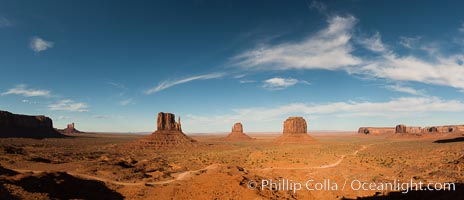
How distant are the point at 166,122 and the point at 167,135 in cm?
942

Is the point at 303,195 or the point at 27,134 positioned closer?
the point at 303,195

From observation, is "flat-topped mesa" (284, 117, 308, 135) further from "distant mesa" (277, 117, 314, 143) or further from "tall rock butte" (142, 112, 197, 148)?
"tall rock butte" (142, 112, 197, 148)

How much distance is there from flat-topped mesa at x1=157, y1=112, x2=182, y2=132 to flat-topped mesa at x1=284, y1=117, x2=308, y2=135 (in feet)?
208

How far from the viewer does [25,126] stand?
146875mm

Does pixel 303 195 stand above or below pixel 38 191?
below

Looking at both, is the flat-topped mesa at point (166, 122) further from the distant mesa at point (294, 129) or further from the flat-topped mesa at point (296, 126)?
the flat-topped mesa at point (296, 126)

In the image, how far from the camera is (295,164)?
48.6 metres

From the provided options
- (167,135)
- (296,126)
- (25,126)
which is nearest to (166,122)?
(167,135)

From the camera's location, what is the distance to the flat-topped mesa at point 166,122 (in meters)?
123

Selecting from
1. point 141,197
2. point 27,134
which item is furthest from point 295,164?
point 27,134

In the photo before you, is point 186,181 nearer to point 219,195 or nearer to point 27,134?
point 219,195

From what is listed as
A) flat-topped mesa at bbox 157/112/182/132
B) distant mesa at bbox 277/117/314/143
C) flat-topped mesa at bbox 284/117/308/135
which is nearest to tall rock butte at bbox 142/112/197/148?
flat-topped mesa at bbox 157/112/182/132

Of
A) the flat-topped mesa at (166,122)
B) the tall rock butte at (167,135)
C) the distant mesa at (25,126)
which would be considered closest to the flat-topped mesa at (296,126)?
the tall rock butte at (167,135)

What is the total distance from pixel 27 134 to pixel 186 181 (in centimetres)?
14703
